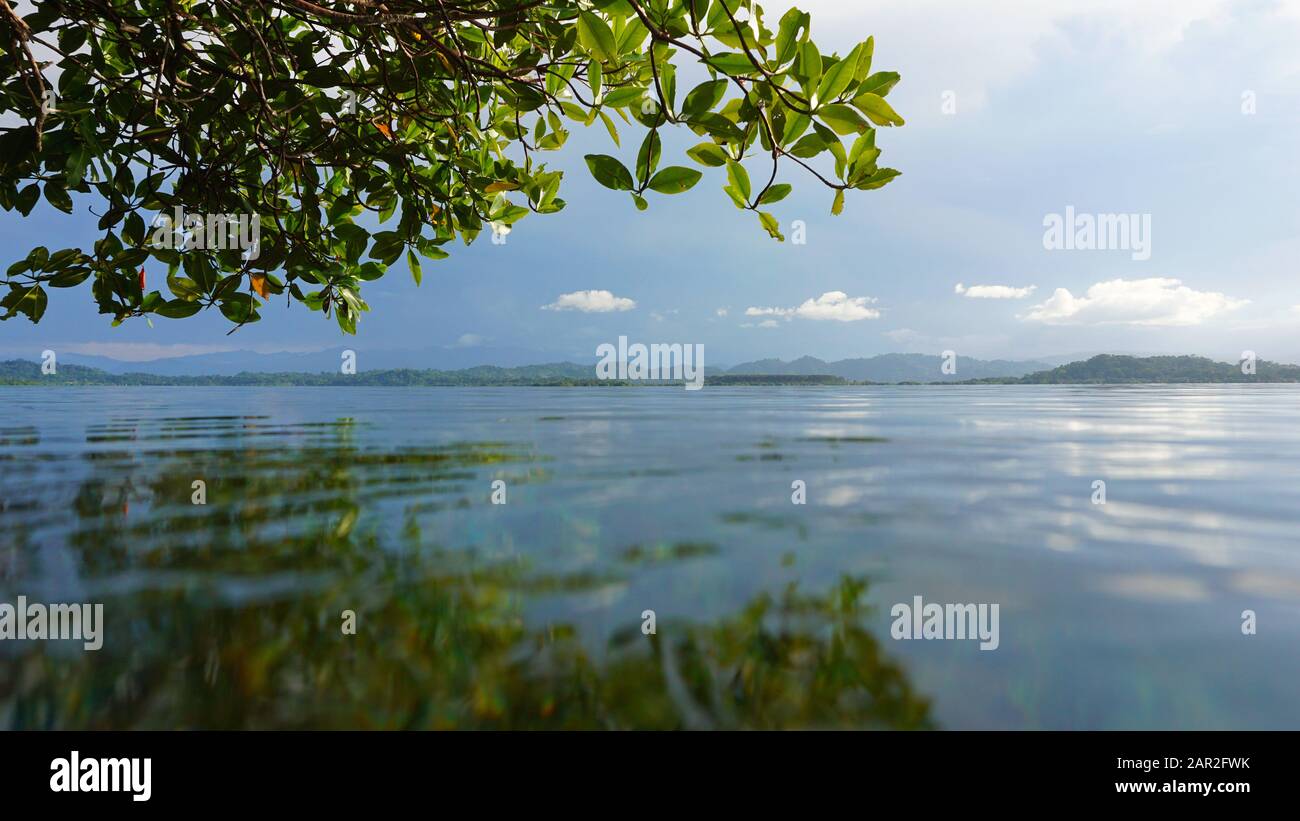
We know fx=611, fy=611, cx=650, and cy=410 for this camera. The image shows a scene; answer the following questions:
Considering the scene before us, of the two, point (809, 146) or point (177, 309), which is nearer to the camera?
point (809, 146)

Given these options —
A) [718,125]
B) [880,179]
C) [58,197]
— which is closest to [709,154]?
[718,125]

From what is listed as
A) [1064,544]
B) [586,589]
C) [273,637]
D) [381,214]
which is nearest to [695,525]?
[586,589]

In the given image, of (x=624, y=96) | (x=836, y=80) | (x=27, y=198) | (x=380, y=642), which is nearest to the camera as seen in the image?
(x=380, y=642)

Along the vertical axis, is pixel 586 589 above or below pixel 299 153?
below

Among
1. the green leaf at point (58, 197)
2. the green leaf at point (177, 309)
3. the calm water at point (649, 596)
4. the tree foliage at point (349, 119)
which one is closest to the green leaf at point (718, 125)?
the tree foliage at point (349, 119)

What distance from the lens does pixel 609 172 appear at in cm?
191

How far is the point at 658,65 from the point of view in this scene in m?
1.97

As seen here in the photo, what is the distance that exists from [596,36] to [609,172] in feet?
1.22

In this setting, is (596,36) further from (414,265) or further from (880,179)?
(414,265)

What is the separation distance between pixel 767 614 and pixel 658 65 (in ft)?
5.64
